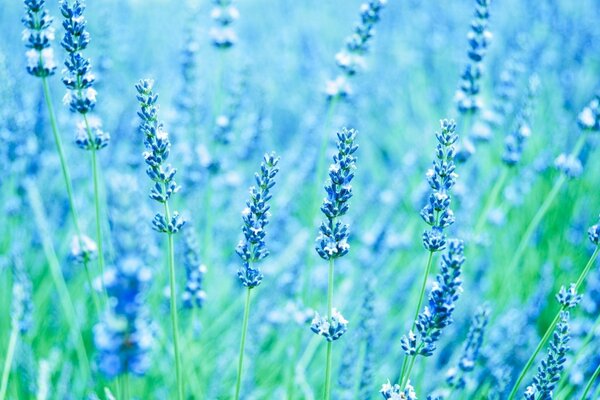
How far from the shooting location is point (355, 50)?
7.95 feet

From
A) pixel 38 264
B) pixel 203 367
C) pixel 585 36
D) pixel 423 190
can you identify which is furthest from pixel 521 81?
pixel 38 264

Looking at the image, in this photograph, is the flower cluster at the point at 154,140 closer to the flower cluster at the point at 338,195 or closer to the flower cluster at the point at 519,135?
the flower cluster at the point at 338,195

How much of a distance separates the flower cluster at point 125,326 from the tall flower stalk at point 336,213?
1.79 feet

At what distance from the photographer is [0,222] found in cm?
321

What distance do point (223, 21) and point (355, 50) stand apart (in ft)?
2.53

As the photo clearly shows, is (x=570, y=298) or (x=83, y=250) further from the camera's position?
(x=83, y=250)

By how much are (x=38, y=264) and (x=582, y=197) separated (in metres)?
3.28

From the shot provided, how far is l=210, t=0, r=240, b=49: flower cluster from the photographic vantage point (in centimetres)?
279

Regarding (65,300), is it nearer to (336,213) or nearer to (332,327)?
(332,327)

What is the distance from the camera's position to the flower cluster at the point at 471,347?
6.04 ft

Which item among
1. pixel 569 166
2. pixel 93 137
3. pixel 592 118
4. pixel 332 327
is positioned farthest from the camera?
pixel 569 166

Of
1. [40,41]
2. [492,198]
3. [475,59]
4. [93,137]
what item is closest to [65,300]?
[93,137]

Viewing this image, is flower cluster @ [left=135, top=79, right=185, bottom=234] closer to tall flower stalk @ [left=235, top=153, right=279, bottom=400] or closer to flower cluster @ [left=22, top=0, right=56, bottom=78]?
→ tall flower stalk @ [left=235, top=153, right=279, bottom=400]

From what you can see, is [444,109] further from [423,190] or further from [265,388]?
[265,388]
